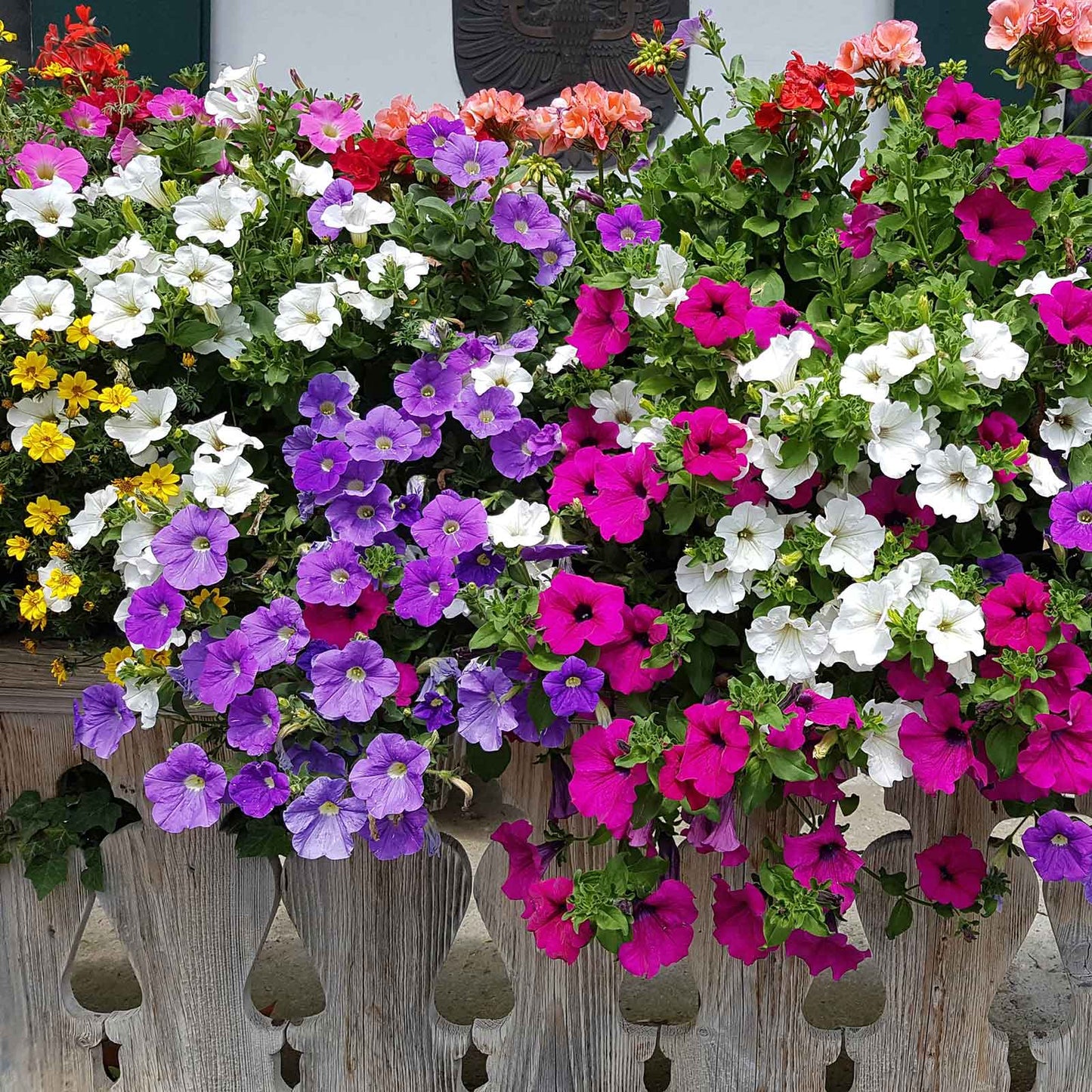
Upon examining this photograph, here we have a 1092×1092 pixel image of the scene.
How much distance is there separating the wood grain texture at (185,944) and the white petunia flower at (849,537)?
787mm

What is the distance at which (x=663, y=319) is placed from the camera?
115cm

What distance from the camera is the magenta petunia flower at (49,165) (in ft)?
4.12

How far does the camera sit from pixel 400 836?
112 cm

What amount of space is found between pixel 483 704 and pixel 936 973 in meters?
0.72

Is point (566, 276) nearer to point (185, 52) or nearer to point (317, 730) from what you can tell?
point (317, 730)

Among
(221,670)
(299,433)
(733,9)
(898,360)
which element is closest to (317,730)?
(221,670)

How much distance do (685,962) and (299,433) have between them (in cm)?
116

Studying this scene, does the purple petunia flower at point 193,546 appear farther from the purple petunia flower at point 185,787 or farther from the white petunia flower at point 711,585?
the white petunia flower at point 711,585

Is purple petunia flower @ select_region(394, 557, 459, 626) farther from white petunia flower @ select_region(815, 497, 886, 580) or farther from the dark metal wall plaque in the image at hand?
the dark metal wall plaque

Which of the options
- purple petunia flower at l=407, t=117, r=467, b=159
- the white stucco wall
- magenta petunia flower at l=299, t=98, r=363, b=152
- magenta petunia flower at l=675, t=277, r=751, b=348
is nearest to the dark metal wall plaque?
the white stucco wall

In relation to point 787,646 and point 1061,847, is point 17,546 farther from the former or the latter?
point 1061,847

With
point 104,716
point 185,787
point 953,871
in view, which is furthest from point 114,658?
point 953,871

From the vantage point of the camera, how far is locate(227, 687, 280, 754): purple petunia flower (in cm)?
108

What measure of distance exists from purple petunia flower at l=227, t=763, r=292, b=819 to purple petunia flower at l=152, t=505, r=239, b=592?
191mm
